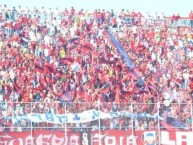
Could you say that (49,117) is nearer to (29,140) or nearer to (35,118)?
(35,118)

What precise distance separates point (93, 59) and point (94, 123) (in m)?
8.10

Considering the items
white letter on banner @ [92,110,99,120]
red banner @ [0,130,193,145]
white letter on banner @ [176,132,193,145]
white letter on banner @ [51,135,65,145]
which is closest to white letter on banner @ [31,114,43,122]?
red banner @ [0,130,193,145]

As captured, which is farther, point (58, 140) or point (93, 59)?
point (93, 59)

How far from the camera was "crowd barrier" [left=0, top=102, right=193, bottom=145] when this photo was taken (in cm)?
1936

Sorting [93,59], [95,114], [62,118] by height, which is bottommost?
[62,118]

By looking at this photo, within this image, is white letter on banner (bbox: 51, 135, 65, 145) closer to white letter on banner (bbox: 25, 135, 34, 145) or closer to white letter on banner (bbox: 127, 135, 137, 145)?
white letter on banner (bbox: 25, 135, 34, 145)

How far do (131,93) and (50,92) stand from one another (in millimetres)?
3480

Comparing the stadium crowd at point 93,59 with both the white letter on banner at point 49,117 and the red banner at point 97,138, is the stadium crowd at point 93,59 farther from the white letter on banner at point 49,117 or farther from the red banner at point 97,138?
the white letter on banner at point 49,117

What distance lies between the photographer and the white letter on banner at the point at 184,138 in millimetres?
21109

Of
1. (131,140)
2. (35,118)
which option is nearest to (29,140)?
(35,118)

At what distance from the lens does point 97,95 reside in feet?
80.3

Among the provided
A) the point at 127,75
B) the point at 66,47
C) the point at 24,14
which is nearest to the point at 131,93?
the point at 127,75

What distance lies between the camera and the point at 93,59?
27.9 meters

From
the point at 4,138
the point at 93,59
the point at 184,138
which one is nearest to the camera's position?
the point at 4,138
